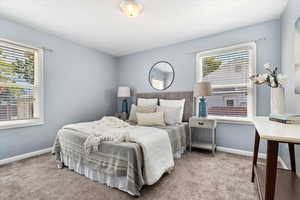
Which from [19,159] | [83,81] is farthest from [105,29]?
[19,159]

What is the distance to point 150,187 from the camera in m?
1.71

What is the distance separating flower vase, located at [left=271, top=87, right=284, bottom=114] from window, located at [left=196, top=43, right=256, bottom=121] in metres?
1.05

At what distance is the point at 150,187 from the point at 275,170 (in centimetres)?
129

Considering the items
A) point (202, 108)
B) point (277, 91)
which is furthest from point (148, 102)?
point (277, 91)

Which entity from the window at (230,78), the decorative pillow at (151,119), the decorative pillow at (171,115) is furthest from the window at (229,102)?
the decorative pillow at (151,119)

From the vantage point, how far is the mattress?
154cm

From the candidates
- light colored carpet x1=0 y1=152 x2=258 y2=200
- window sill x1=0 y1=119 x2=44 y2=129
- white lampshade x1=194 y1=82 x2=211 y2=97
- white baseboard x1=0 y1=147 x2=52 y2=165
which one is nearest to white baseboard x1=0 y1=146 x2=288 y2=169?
white baseboard x1=0 y1=147 x2=52 y2=165

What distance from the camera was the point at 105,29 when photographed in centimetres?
282

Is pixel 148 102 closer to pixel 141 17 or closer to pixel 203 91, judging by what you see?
pixel 203 91

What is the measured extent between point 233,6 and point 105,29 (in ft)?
7.43

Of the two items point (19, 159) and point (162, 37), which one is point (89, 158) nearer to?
point (19, 159)

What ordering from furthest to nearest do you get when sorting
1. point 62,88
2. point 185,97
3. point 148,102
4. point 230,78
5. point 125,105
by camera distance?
1. point 125,105
2. point 148,102
3. point 185,97
4. point 62,88
5. point 230,78

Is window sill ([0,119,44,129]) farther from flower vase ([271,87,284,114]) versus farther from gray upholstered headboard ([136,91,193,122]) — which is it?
flower vase ([271,87,284,114])

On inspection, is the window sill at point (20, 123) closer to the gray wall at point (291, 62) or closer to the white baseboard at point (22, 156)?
the white baseboard at point (22, 156)
